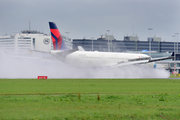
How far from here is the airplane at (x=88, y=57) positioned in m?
66.2

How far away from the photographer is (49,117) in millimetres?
16031

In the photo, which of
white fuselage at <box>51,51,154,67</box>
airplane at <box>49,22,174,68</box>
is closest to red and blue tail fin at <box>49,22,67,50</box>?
airplane at <box>49,22,174,68</box>

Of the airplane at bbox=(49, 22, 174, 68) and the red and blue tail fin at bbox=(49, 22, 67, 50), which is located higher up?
the red and blue tail fin at bbox=(49, 22, 67, 50)

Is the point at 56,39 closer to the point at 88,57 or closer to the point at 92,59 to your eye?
the point at 88,57

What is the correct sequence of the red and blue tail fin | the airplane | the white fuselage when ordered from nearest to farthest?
the airplane, the white fuselage, the red and blue tail fin

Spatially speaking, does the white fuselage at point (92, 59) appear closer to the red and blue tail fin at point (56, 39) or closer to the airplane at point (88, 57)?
the airplane at point (88, 57)

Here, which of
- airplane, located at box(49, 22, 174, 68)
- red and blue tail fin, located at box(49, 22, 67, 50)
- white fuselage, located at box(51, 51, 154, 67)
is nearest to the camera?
airplane, located at box(49, 22, 174, 68)

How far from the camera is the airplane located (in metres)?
66.2

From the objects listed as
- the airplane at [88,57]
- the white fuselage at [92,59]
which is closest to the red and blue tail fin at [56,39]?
→ the airplane at [88,57]

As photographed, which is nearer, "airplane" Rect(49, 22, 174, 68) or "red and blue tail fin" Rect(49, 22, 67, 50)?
"airplane" Rect(49, 22, 174, 68)

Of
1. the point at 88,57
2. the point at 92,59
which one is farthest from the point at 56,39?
the point at 92,59

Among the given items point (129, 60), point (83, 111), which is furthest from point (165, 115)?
point (129, 60)

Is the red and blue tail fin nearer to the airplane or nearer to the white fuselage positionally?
the airplane

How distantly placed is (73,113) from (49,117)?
1865mm
